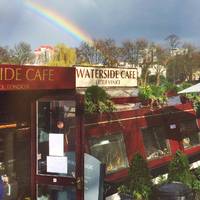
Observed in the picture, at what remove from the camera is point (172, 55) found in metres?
69.1

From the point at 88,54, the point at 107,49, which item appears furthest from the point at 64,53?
the point at 107,49

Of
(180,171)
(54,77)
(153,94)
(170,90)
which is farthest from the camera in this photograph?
(170,90)

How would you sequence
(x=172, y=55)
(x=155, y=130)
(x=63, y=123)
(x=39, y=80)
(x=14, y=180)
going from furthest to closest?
(x=172, y=55) → (x=155, y=130) → (x=14, y=180) → (x=63, y=123) → (x=39, y=80)

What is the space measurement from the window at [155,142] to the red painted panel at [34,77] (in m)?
2.81

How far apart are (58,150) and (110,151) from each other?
1.61 metres

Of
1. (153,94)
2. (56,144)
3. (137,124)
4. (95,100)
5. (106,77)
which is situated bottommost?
(56,144)

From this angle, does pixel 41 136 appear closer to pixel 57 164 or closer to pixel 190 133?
pixel 57 164

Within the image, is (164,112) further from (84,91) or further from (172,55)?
(172,55)

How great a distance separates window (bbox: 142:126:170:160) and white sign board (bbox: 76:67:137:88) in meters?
0.99

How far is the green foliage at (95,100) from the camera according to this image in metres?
6.73

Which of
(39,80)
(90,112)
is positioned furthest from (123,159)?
(39,80)

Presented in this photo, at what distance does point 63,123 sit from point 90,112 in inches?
28.0

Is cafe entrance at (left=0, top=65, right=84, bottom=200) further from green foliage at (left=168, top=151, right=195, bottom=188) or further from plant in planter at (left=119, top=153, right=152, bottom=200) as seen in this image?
green foliage at (left=168, top=151, right=195, bottom=188)

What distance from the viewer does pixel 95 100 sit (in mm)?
6809
